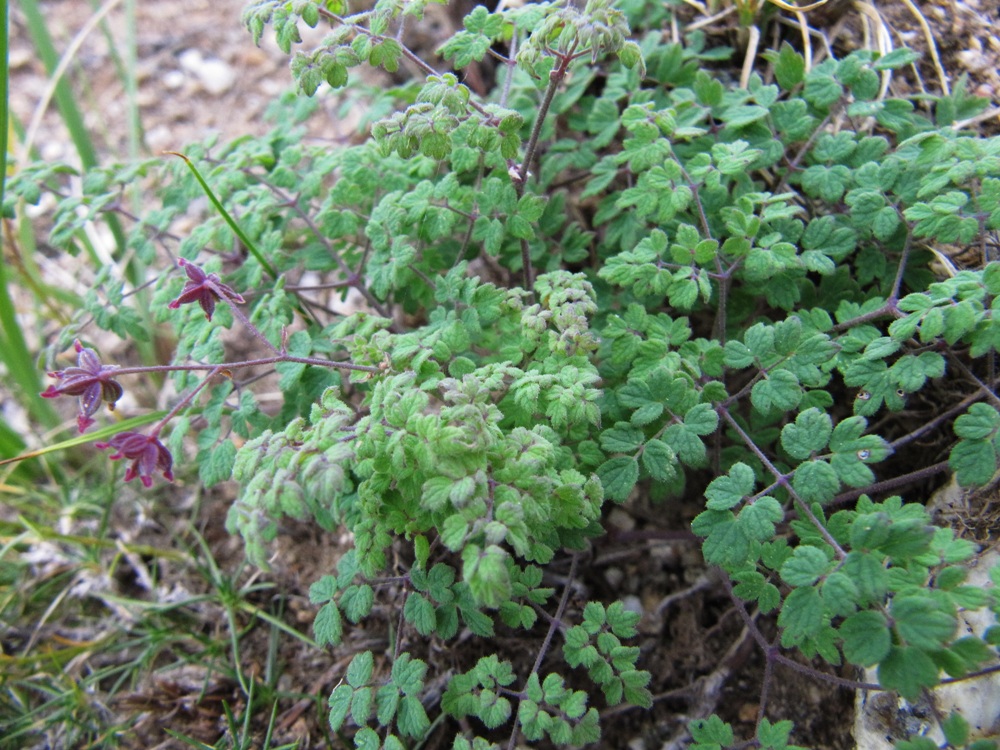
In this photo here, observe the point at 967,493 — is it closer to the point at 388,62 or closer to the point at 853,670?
the point at 853,670

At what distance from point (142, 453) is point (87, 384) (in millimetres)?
187

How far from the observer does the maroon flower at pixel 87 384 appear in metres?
1.50

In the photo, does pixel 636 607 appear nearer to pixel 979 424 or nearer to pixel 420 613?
pixel 420 613

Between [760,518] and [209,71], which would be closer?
[760,518]

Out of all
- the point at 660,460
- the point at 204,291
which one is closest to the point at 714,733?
the point at 660,460

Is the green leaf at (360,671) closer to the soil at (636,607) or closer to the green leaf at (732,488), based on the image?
the soil at (636,607)

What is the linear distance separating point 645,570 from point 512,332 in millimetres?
854

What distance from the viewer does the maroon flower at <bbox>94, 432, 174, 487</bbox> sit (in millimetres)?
1492

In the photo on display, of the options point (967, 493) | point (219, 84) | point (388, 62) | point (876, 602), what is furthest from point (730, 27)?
point (219, 84)

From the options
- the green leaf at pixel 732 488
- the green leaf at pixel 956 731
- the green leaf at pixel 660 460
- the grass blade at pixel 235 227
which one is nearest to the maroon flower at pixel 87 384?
the grass blade at pixel 235 227

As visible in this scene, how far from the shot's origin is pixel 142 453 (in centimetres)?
150

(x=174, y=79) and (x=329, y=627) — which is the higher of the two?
(x=174, y=79)

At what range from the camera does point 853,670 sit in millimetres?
1852

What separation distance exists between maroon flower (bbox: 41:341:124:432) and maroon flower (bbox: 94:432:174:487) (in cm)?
9
